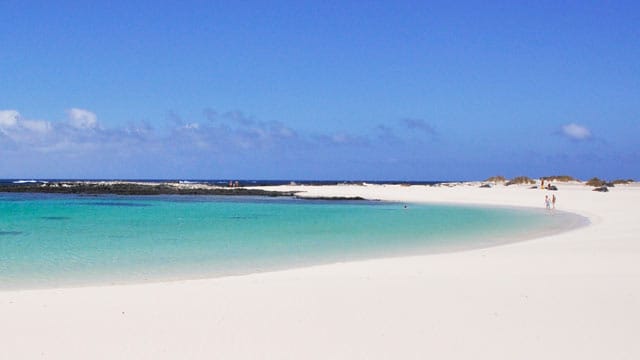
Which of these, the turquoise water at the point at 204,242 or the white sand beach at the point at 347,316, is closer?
the white sand beach at the point at 347,316

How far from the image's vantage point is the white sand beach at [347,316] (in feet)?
21.2

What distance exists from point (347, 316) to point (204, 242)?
37.4 ft

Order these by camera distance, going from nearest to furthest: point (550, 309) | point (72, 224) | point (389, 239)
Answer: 1. point (550, 309)
2. point (389, 239)
3. point (72, 224)

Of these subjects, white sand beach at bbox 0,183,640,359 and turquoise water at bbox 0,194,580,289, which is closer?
white sand beach at bbox 0,183,640,359

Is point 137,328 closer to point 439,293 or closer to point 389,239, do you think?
point 439,293

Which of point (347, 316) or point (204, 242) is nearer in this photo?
point (347, 316)

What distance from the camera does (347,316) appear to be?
308 inches

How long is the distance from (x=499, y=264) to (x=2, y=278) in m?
9.70

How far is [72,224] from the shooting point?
25.5 m

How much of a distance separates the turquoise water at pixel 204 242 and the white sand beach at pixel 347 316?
215 cm

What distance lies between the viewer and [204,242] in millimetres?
18562

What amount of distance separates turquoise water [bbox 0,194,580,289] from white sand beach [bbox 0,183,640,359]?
215 cm

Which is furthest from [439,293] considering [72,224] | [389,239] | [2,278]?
[72,224]

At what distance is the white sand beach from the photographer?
21.2 feet
